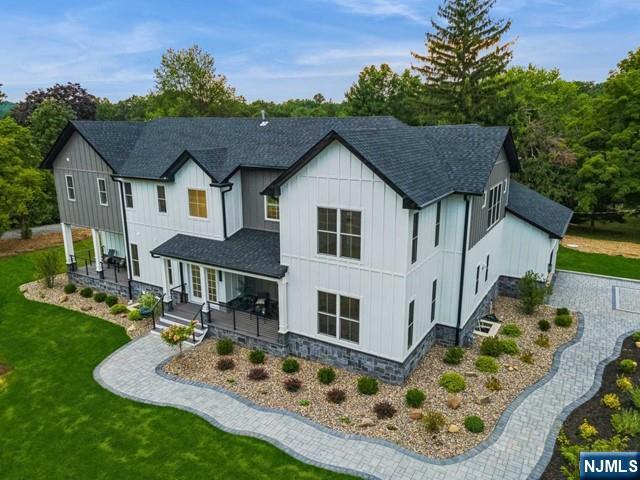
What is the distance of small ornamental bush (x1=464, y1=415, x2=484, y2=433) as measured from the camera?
38.4ft

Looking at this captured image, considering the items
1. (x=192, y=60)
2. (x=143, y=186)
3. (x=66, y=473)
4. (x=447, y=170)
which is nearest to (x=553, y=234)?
(x=447, y=170)

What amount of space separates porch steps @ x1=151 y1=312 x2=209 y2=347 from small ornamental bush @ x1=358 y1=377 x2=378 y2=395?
7416 mm

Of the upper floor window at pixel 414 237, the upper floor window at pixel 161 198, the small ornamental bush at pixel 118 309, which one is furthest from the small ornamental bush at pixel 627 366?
the small ornamental bush at pixel 118 309

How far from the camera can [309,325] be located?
15.2m

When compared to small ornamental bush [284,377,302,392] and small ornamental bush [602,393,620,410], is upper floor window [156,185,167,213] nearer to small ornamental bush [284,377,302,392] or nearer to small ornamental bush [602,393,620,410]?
small ornamental bush [284,377,302,392]

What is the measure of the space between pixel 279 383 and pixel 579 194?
112 ft

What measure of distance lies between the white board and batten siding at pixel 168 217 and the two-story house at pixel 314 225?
70 mm

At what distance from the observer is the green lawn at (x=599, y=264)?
86.3ft

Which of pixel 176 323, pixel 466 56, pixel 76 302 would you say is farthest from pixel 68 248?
pixel 466 56

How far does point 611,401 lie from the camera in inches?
503

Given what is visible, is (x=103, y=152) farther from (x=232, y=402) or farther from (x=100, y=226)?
(x=232, y=402)

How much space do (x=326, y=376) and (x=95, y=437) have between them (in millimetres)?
7188

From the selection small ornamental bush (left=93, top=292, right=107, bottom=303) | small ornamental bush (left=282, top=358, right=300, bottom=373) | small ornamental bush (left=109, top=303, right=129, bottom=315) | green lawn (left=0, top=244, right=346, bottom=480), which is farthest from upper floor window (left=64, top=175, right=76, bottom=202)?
small ornamental bush (left=282, top=358, right=300, bottom=373)

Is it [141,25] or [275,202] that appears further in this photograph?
[141,25]
